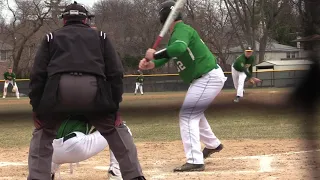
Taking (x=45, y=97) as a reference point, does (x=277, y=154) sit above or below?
below

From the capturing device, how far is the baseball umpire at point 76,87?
330cm

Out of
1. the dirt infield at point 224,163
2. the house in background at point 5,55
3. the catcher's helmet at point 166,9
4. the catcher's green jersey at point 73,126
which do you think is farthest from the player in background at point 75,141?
the house in background at point 5,55

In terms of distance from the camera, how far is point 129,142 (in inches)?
141

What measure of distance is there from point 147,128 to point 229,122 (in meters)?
1.61

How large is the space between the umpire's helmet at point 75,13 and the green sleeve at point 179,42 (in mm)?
880

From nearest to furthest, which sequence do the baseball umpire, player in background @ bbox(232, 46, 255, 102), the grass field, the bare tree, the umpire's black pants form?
the grass field < the baseball umpire < the umpire's black pants < player in background @ bbox(232, 46, 255, 102) < the bare tree

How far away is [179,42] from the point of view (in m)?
4.32

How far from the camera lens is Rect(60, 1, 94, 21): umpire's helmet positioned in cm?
354

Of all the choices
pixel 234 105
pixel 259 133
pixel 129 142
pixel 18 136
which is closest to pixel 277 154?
pixel 259 133

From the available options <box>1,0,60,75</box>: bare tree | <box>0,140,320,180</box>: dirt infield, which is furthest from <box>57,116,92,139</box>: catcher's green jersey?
<box>1,0,60,75</box>: bare tree

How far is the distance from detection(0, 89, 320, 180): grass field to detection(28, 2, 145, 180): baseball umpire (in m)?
0.13

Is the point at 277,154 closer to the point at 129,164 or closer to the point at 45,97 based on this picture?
the point at 129,164

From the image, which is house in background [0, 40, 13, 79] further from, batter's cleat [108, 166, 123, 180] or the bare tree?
batter's cleat [108, 166, 123, 180]

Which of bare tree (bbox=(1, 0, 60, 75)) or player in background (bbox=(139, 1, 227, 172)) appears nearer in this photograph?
player in background (bbox=(139, 1, 227, 172))
